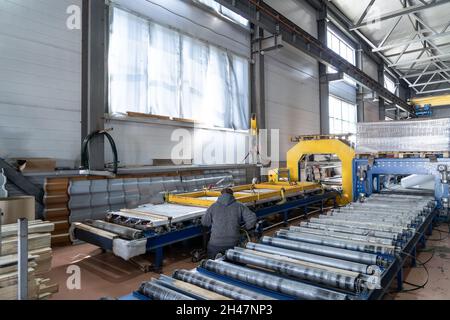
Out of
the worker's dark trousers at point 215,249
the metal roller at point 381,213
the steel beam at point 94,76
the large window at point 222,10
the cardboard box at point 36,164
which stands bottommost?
the worker's dark trousers at point 215,249

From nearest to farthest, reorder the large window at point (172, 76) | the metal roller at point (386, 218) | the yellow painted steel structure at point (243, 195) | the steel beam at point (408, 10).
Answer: the metal roller at point (386, 218), the yellow painted steel structure at point (243, 195), the large window at point (172, 76), the steel beam at point (408, 10)

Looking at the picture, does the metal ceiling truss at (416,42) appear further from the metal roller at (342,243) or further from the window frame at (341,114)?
the metal roller at (342,243)

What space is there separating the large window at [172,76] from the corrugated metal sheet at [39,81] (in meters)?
0.83

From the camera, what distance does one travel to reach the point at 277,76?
1089 centimetres

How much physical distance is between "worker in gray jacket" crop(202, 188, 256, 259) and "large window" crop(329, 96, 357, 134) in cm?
1219

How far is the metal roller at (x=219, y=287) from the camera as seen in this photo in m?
1.86

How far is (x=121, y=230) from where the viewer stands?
3.76 metres

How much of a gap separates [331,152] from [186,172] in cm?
388

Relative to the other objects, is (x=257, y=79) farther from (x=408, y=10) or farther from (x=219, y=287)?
(x=219, y=287)

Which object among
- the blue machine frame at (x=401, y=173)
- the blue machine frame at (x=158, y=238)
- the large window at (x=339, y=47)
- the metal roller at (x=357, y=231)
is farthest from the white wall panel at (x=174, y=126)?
the large window at (x=339, y=47)

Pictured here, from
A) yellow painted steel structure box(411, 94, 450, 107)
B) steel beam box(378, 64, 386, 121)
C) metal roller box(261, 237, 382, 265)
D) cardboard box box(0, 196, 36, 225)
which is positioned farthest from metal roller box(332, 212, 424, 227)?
yellow painted steel structure box(411, 94, 450, 107)

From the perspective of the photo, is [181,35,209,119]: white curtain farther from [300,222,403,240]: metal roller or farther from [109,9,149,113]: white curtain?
[300,222,403,240]: metal roller

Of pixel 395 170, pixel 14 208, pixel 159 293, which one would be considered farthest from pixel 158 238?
pixel 395 170

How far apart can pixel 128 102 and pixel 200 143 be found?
2340 millimetres
